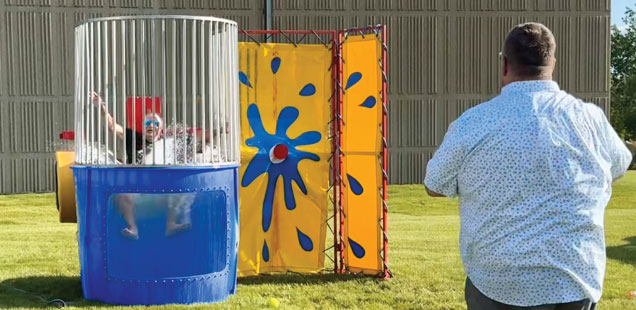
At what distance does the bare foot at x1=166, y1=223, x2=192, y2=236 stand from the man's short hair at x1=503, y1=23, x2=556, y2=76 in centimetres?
382

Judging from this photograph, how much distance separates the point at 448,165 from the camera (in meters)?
2.54

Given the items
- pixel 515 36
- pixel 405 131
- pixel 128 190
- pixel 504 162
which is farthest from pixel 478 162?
pixel 405 131

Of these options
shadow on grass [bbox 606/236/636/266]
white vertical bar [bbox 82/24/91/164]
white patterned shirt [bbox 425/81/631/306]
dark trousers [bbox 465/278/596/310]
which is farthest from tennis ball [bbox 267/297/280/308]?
shadow on grass [bbox 606/236/636/266]

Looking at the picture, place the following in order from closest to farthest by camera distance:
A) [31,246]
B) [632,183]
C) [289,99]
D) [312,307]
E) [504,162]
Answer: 1. [504,162]
2. [312,307]
3. [289,99]
4. [31,246]
5. [632,183]

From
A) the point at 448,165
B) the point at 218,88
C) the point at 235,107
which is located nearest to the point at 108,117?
the point at 218,88

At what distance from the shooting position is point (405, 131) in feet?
63.3

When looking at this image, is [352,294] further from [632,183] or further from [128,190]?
[632,183]

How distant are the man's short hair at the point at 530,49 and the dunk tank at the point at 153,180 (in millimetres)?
3546

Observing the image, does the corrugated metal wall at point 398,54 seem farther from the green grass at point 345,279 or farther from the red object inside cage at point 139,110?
the red object inside cage at point 139,110

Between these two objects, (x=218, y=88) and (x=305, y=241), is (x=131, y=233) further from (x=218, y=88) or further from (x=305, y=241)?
(x=305, y=241)

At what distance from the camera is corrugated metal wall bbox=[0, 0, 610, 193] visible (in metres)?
17.7

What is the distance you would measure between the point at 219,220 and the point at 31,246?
4305mm

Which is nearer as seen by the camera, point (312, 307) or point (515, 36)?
point (515, 36)

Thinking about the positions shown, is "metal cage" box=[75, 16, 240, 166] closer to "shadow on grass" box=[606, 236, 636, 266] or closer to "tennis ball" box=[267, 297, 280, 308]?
"tennis ball" box=[267, 297, 280, 308]
